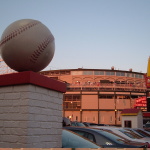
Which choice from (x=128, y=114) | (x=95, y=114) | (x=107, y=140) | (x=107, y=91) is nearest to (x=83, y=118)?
(x=95, y=114)

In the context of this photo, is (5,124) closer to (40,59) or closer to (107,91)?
(40,59)

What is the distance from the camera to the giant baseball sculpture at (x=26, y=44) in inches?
185

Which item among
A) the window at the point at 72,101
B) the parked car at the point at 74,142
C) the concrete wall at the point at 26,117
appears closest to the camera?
the concrete wall at the point at 26,117

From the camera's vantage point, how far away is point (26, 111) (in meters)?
4.38

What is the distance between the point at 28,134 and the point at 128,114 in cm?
2166

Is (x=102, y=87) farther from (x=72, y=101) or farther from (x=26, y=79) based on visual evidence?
(x=26, y=79)

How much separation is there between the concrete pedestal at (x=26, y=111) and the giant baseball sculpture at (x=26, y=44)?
0.36 m

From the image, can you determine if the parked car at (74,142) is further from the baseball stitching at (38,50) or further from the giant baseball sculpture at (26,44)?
the baseball stitching at (38,50)

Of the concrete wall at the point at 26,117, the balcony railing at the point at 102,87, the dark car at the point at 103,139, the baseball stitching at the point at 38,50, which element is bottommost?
the dark car at the point at 103,139

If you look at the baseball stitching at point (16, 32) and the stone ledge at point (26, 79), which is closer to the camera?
the stone ledge at point (26, 79)

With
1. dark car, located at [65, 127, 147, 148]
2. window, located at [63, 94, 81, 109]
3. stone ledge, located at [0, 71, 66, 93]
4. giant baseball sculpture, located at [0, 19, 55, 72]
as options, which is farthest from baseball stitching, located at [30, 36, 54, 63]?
window, located at [63, 94, 81, 109]

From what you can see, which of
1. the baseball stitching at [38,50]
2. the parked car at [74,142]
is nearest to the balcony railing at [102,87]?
the parked car at [74,142]

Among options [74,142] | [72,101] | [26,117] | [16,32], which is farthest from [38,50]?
[72,101]

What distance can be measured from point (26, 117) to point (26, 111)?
0.10 metres
